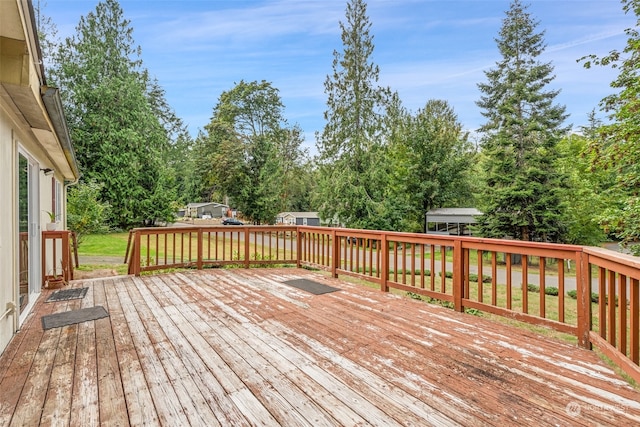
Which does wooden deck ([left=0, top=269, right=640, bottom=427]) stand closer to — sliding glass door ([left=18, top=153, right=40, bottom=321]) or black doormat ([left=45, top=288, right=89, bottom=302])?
sliding glass door ([left=18, top=153, right=40, bottom=321])

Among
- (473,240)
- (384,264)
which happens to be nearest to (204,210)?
(384,264)

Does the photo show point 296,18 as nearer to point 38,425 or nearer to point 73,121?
point 38,425

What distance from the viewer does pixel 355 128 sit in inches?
632

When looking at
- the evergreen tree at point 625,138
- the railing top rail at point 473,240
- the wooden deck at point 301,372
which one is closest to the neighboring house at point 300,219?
the evergreen tree at point 625,138

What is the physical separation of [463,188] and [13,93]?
22.1 metres

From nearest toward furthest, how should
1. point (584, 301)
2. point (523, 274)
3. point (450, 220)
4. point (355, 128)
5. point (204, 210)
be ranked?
point (584, 301) < point (523, 274) < point (355, 128) < point (450, 220) < point (204, 210)

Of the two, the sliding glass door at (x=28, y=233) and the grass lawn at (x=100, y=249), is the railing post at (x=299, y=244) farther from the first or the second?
the grass lawn at (x=100, y=249)

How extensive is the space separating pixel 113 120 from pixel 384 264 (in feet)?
61.0

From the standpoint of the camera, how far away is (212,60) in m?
11.2

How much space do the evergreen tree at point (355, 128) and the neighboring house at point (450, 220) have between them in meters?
5.52

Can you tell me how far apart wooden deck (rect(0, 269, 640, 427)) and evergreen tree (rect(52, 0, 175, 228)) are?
52.7ft

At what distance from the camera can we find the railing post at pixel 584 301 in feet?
8.45

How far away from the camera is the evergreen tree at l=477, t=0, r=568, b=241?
14.0 meters

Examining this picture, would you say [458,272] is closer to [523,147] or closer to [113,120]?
[523,147]
